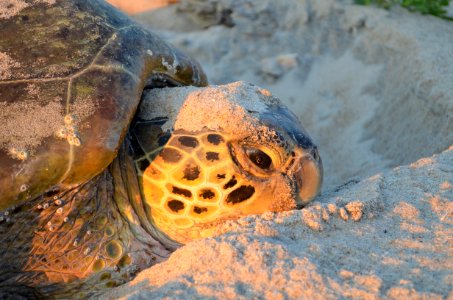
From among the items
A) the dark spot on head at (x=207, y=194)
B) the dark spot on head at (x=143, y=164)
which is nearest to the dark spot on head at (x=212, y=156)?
the dark spot on head at (x=207, y=194)

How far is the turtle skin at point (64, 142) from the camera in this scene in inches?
55.2

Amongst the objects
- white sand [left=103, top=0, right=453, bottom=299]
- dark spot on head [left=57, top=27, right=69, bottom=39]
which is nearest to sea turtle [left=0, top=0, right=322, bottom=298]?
dark spot on head [left=57, top=27, right=69, bottom=39]

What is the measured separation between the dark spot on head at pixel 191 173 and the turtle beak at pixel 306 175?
31 centimetres

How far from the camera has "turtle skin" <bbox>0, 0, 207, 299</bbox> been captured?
1.40 m

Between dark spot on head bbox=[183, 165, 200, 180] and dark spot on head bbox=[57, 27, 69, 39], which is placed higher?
dark spot on head bbox=[57, 27, 69, 39]

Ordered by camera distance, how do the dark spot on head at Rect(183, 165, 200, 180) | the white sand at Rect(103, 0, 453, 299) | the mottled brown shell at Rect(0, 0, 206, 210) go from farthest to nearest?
the dark spot on head at Rect(183, 165, 200, 180), the mottled brown shell at Rect(0, 0, 206, 210), the white sand at Rect(103, 0, 453, 299)

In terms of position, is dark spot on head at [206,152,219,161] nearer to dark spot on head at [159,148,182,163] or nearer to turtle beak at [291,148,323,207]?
dark spot on head at [159,148,182,163]

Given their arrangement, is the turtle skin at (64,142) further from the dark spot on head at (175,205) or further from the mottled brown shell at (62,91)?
the dark spot on head at (175,205)

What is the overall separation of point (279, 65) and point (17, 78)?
7.47 feet

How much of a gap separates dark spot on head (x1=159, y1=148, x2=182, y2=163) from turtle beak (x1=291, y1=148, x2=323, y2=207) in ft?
1.22

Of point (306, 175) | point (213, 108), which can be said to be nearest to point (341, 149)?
point (306, 175)

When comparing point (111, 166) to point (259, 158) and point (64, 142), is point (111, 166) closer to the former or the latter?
point (64, 142)

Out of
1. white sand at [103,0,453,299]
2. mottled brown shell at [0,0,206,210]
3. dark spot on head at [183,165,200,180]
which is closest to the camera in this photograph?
white sand at [103,0,453,299]

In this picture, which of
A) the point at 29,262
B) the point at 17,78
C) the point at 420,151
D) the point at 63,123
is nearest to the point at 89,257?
the point at 29,262
